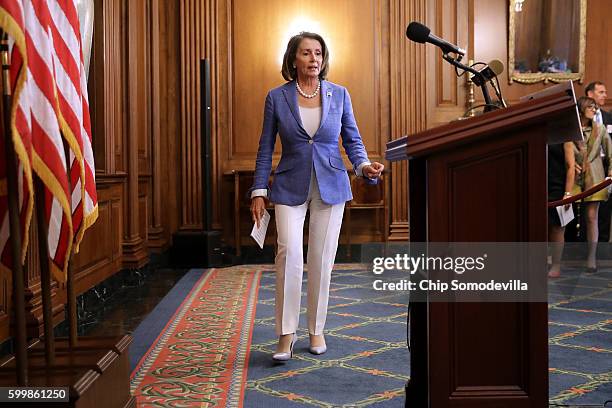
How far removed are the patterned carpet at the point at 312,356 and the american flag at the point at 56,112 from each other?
0.90 meters

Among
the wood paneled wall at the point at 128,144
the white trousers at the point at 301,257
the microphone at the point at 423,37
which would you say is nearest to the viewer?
the microphone at the point at 423,37

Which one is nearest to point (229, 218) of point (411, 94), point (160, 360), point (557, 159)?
point (411, 94)

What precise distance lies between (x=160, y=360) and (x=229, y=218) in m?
5.00

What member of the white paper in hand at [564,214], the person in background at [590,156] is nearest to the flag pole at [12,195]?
the white paper in hand at [564,214]

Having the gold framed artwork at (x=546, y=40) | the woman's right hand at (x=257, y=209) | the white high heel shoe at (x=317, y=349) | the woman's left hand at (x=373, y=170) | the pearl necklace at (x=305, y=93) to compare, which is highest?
the gold framed artwork at (x=546, y=40)

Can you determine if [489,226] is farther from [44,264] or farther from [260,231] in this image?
[260,231]

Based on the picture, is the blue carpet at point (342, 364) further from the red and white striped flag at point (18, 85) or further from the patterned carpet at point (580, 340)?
the red and white striped flag at point (18, 85)

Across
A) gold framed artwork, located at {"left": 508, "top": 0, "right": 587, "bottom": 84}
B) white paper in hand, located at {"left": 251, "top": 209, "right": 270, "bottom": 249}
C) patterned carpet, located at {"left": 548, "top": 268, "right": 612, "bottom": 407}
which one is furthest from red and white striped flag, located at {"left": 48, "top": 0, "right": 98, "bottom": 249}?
gold framed artwork, located at {"left": 508, "top": 0, "right": 587, "bottom": 84}

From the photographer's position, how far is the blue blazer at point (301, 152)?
12.6ft

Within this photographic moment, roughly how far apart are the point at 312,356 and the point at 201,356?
1.91ft

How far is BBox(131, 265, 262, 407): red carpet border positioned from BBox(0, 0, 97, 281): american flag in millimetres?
888

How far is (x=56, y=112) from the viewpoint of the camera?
238 centimetres

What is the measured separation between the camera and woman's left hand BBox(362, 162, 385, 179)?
3.52 metres

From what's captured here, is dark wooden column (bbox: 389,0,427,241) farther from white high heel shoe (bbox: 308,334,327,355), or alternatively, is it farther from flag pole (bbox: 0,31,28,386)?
flag pole (bbox: 0,31,28,386)
